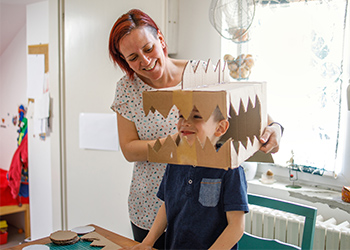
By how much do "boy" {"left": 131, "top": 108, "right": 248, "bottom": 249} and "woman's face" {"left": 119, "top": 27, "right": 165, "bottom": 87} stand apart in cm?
35

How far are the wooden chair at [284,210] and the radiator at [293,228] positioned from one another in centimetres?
34

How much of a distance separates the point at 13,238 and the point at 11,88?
157cm

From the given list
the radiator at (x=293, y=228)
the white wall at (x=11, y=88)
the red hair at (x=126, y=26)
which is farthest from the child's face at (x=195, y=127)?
the white wall at (x=11, y=88)

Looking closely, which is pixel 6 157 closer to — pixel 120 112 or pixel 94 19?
pixel 94 19

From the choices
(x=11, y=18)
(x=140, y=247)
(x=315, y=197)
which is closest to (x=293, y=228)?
(x=315, y=197)

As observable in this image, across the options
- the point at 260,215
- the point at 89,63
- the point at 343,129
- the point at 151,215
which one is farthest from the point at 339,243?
the point at 89,63

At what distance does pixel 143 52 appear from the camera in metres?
1.36

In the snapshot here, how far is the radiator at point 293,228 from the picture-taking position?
1773 millimetres

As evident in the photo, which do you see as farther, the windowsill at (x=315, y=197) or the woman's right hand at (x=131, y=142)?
the windowsill at (x=315, y=197)

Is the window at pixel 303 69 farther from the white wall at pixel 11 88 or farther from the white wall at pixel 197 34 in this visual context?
the white wall at pixel 11 88

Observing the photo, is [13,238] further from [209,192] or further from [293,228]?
[209,192]

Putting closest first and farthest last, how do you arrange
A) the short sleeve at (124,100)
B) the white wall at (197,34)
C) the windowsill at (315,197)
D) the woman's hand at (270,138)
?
1. the woman's hand at (270,138)
2. the short sleeve at (124,100)
3. the windowsill at (315,197)
4. the white wall at (197,34)

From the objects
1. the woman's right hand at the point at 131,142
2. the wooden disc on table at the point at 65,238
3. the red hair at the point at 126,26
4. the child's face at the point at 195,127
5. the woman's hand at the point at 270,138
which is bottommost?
A: the wooden disc on table at the point at 65,238

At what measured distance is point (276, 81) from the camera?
2.16m
